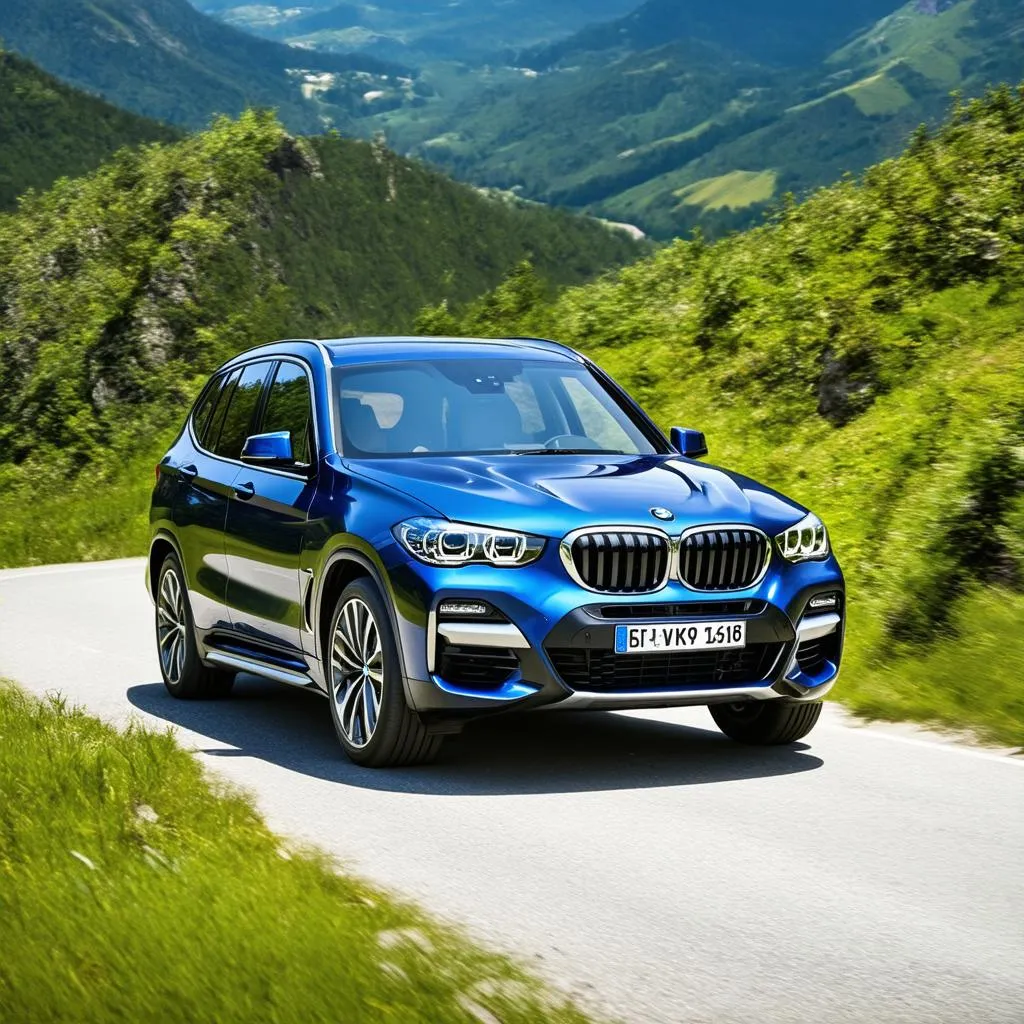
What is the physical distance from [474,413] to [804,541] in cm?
170

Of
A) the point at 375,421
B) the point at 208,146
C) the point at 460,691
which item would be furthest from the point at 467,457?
the point at 208,146

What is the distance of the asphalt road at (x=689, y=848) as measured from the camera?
4.60 metres

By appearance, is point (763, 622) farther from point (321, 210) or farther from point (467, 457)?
point (321, 210)

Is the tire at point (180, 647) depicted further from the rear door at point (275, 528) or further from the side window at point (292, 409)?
the side window at point (292, 409)

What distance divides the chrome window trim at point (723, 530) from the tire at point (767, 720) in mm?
891

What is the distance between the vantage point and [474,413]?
8398 millimetres

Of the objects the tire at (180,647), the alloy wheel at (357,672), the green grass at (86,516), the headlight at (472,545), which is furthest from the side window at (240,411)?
the green grass at (86,516)

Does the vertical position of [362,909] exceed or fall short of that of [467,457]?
it falls short

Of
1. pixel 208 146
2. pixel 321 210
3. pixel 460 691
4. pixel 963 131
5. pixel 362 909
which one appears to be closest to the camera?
pixel 362 909

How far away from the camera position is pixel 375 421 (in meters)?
8.32

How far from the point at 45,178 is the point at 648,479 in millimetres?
96900

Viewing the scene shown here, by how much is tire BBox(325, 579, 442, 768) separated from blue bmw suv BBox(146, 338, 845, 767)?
10 millimetres

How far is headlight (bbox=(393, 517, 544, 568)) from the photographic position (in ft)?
23.0

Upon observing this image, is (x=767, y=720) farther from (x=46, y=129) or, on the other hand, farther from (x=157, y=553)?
(x=46, y=129)
